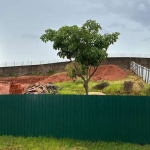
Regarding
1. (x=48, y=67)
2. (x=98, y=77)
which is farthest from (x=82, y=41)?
(x=48, y=67)

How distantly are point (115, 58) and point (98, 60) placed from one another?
2254 cm

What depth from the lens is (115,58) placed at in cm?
3516

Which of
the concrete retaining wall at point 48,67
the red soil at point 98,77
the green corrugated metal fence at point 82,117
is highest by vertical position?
the concrete retaining wall at point 48,67

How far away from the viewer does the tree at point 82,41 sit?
1273 cm

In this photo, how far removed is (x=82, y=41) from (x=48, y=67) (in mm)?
24675

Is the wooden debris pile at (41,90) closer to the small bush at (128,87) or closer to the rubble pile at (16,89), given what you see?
the rubble pile at (16,89)

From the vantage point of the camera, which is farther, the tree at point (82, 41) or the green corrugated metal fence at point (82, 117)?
the tree at point (82, 41)

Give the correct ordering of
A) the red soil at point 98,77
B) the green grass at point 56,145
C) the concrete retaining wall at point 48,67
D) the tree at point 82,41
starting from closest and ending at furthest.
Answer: the green grass at point 56,145, the tree at point 82,41, the red soil at point 98,77, the concrete retaining wall at point 48,67

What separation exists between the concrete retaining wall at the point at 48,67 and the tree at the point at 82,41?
2167 centimetres

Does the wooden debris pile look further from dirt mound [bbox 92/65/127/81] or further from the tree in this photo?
dirt mound [bbox 92/65/127/81]

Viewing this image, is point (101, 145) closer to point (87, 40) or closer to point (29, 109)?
point (29, 109)

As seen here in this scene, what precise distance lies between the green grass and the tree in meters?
4.69

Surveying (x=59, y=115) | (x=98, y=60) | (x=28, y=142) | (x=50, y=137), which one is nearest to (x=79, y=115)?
(x=59, y=115)

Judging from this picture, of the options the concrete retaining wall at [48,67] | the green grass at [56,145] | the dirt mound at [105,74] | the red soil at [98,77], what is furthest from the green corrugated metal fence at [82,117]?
the concrete retaining wall at [48,67]
